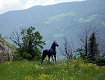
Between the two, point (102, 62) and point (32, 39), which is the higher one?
point (32, 39)

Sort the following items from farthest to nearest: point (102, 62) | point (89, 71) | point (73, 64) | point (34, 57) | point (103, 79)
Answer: point (34, 57)
point (102, 62)
point (73, 64)
point (89, 71)
point (103, 79)

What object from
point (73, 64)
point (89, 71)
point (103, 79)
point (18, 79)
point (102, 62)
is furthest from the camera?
point (102, 62)

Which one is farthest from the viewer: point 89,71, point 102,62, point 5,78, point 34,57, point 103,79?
→ point 34,57

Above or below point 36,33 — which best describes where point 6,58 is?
below

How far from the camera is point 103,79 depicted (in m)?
22.3

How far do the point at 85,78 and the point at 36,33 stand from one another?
30.6 m

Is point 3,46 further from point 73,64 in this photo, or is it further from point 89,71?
point 89,71

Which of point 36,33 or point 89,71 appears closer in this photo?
point 89,71

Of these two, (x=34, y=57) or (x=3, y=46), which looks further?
(x=34, y=57)

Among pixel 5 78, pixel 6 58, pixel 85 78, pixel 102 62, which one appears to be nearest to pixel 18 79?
pixel 5 78

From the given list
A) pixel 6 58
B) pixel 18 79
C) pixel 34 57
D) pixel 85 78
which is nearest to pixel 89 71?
pixel 85 78

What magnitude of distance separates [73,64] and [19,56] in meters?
22.3

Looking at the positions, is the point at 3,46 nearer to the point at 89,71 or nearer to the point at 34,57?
the point at 34,57

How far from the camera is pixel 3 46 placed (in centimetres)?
4716
